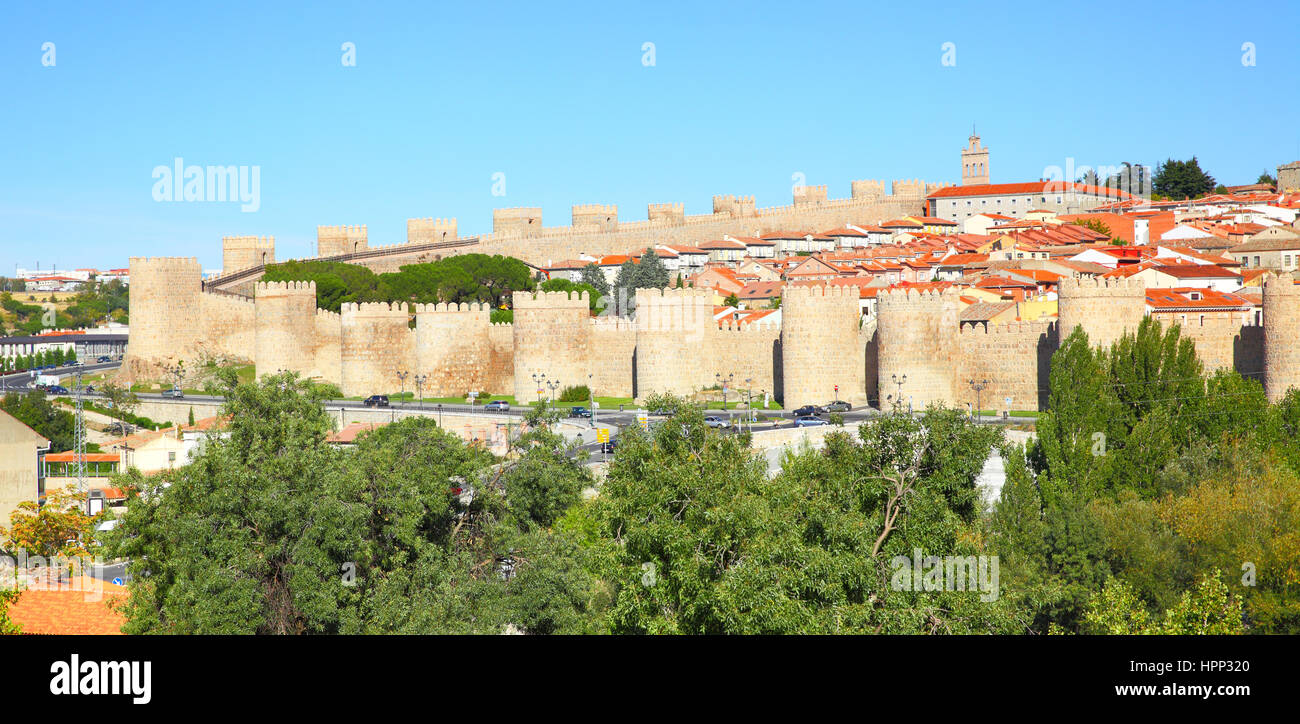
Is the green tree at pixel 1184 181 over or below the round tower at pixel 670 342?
over

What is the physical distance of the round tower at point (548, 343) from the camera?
40.5m

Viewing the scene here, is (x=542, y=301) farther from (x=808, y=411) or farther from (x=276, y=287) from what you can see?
(x=276, y=287)

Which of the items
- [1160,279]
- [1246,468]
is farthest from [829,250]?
[1246,468]

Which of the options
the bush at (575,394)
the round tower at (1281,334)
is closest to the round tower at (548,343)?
the bush at (575,394)

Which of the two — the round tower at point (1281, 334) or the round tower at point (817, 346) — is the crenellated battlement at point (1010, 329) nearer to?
the round tower at point (817, 346)

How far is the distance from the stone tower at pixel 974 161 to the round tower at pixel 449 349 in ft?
174

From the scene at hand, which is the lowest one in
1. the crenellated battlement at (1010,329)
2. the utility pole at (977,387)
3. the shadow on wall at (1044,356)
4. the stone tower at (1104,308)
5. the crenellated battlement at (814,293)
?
the utility pole at (977,387)

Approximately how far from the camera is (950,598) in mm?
12547

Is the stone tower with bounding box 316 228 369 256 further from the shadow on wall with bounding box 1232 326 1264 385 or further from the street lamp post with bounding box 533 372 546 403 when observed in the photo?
the shadow on wall with bounding box 1232 326 1264 385

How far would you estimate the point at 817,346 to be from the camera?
3709 cm

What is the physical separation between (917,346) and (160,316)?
28036 millimetres

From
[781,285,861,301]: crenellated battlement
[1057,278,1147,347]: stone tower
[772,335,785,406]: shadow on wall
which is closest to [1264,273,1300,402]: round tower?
[1057,278,1147,347]: stone tower

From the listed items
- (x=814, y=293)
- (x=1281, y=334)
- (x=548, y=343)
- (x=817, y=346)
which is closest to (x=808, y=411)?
(x=817, y=346)
